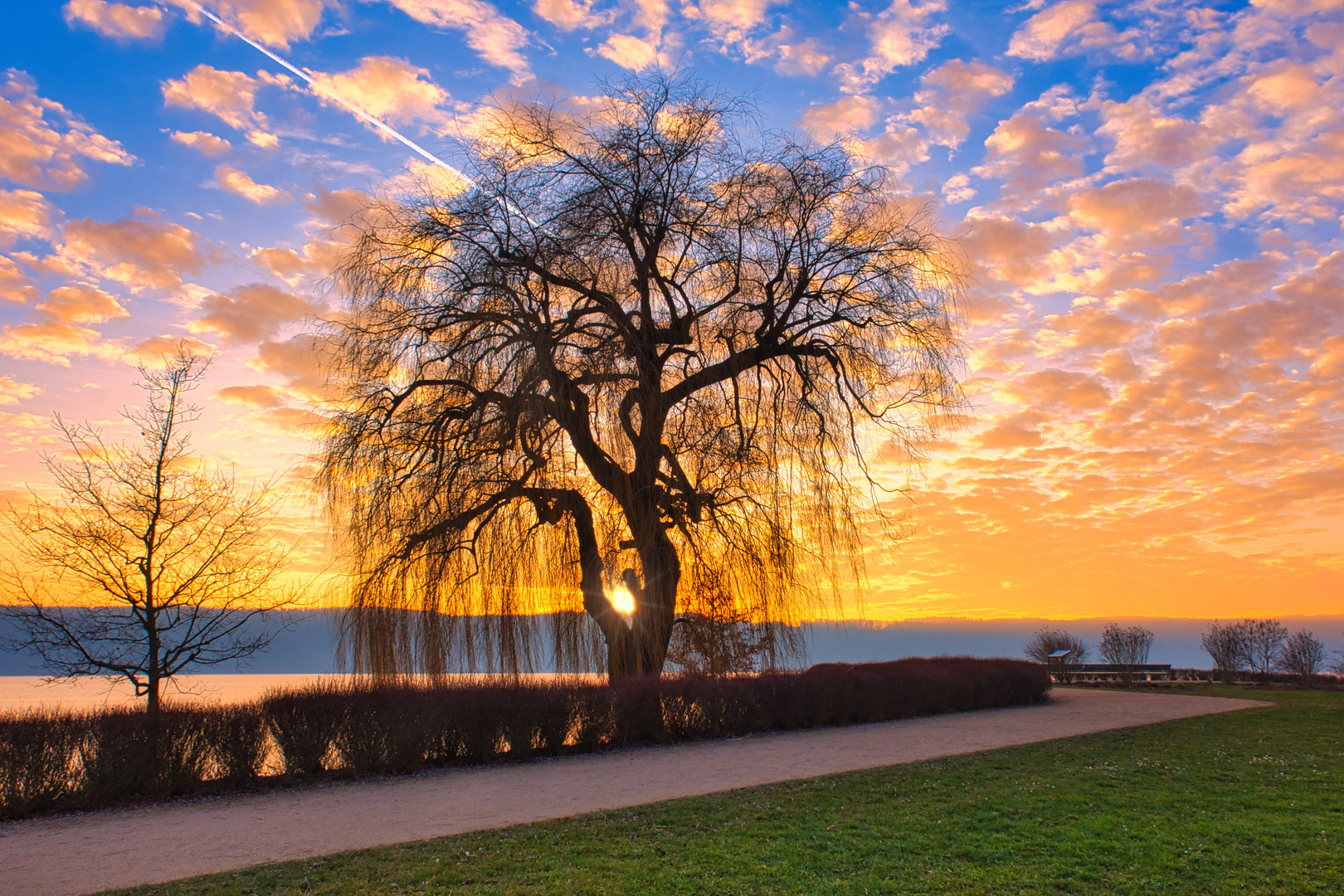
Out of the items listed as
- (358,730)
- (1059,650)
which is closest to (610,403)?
(358,730)

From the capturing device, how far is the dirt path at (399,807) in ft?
22.5

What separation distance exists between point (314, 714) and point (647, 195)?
937cm

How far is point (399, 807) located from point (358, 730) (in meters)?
2.27

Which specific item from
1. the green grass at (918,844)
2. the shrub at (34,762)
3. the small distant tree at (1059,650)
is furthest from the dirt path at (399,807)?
the small distant tree at (1059,650)

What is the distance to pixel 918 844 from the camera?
682cm

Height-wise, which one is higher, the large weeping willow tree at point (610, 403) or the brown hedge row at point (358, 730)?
the large weeping willow tree at point (610, 403)

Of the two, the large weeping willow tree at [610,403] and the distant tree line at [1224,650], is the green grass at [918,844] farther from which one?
the distant tree line at [1224,650]

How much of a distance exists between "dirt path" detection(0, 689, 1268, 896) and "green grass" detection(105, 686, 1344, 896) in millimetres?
632

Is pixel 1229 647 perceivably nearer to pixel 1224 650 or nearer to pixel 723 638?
pixel 1224 650

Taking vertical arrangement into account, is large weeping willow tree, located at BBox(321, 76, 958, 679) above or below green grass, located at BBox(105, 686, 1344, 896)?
above

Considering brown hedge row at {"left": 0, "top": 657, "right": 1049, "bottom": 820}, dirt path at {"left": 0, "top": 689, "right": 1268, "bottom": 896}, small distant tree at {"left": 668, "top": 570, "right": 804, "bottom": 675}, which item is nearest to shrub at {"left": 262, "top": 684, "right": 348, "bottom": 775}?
brown hedge row at {"left": 0, "top": 657, "right": 1049, "bottom": 820}

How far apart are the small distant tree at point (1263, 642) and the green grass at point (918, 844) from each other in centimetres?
3136

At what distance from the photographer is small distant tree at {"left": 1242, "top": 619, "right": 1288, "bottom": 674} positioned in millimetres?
35344

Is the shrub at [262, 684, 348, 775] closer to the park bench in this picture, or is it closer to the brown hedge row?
the brown hedge row
